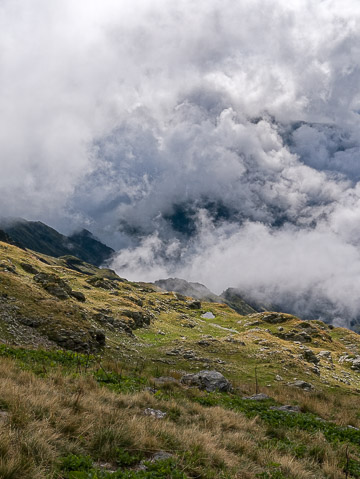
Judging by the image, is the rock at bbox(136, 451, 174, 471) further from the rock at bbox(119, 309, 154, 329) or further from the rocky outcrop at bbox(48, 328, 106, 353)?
the rock at bbox(119, 309, 154, 329)

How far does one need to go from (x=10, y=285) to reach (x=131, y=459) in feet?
115

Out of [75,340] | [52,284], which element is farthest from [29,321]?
[52,284]

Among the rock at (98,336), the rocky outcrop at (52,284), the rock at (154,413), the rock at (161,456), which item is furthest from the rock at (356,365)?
the rock at (161,456)

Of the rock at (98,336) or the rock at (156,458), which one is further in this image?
the rock at (98,336)

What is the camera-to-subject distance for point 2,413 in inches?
284

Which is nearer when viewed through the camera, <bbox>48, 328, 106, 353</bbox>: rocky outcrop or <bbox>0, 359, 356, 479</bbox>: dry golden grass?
<bbox>0, 359, 356, 479</bbox>: dry golden grass

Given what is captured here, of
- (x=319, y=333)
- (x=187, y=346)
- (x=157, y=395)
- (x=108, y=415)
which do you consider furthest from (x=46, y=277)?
(x=319, y=333)

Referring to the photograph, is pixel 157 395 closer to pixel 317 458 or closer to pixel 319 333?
pixel 317 458

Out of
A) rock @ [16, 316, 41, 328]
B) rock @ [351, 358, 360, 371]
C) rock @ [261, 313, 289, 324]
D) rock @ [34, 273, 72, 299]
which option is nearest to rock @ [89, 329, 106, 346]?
rock @ [16, 316, 41, 328]

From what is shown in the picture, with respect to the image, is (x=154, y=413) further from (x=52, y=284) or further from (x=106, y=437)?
(x=52, y=284)

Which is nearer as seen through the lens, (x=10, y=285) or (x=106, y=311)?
(x=10, y=285)

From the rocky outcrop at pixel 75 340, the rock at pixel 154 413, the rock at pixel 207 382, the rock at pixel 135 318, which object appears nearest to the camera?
the rock at pixel 154 413

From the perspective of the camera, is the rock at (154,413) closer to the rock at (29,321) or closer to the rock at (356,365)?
the rock at (29,321)

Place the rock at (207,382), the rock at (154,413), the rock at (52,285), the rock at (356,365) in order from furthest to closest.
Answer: the rock at (356,365), the rock at (52,285), the rock at (207,382), the rock at (154,413)
